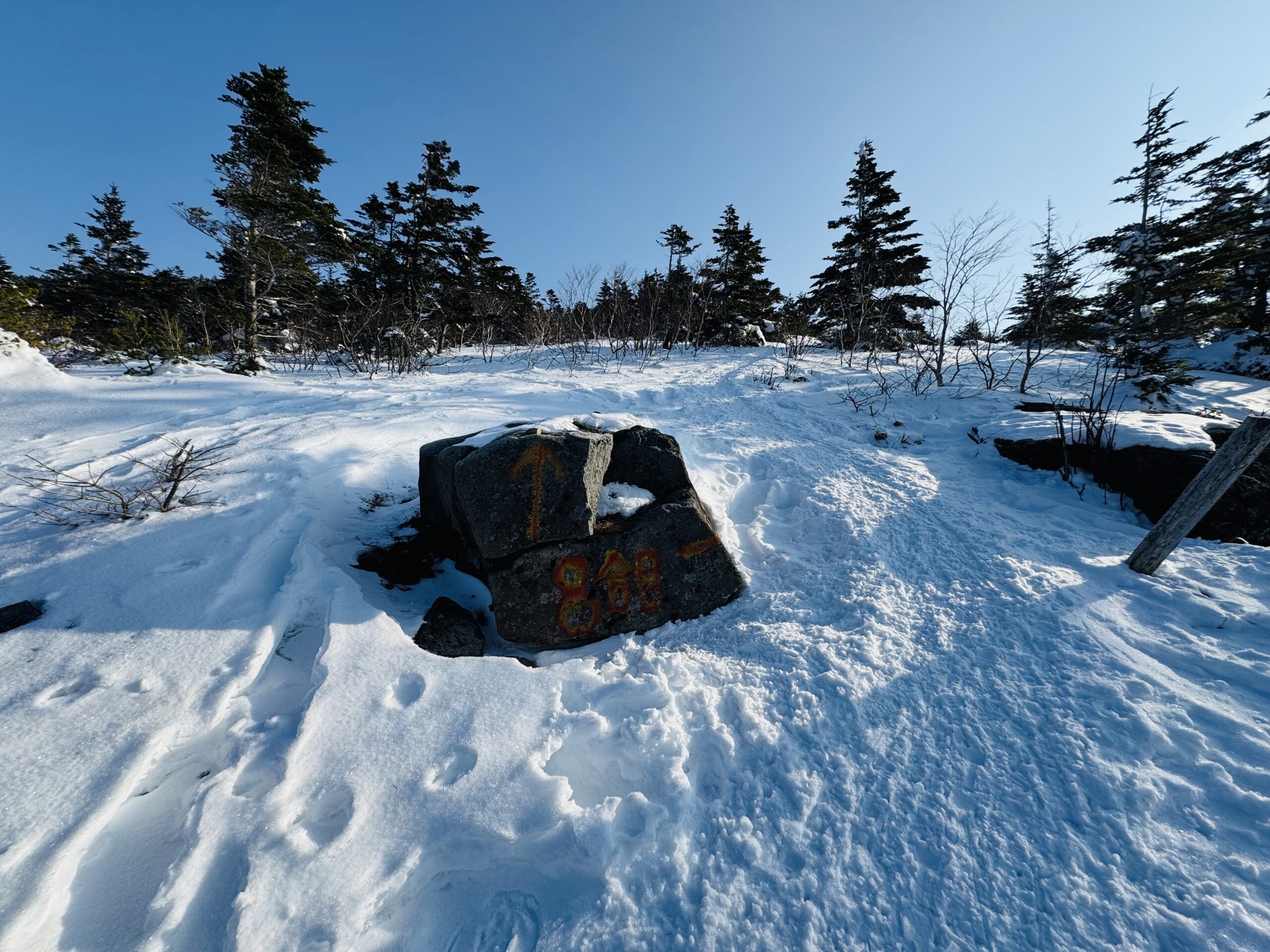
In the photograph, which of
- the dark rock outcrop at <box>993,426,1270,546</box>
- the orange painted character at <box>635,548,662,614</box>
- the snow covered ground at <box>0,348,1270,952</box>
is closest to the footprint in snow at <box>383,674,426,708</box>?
the snow covered ground at <box>0,348,1270,952</box>

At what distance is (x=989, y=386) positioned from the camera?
8.76m

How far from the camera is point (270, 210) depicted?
1188 cm

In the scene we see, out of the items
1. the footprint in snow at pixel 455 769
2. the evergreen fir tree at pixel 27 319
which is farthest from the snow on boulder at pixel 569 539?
the evergreen fir tree at pixel 27 319

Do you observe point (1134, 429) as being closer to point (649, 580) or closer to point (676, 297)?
point (649, 580)

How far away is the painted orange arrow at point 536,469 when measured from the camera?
3176 mm

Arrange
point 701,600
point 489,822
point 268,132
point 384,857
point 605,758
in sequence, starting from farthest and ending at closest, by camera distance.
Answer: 1. point 268,132
2. point 701,600
3. point 605,758
4. point 489,822
5. point 384,857

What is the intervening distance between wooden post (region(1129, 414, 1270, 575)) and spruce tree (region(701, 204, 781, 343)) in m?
15.8

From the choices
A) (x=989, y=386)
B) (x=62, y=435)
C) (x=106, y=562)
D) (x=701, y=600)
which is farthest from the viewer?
(x=989, y=386)

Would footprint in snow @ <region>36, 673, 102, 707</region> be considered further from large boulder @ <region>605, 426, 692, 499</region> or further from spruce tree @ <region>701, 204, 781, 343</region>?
spruce tree @ <region>701, 204, 781, 343</region>

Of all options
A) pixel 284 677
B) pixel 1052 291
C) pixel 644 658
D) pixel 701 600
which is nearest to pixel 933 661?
pixel 701 600

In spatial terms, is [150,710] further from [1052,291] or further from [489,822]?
[1052,291]

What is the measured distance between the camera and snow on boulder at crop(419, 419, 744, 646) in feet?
10.2

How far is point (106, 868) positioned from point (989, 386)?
12.6 metres

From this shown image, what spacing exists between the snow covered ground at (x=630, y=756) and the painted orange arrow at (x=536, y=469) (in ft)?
3.27
